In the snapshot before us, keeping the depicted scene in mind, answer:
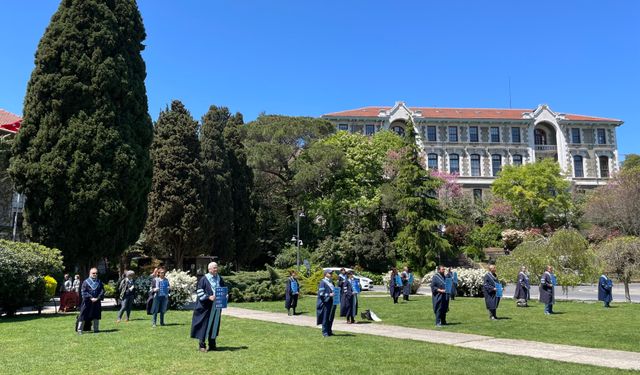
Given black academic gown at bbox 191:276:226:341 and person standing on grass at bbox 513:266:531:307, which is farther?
person standing on grass at bbox 513:266:531:307

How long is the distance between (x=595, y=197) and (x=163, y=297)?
158 ft

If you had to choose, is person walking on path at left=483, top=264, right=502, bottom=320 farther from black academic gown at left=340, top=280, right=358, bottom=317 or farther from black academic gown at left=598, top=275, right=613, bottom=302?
black academic gown at left=598, top=275, right=613, bottom=302

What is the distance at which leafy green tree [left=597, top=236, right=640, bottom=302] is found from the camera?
80.1ft

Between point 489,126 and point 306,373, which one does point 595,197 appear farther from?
point 306,373

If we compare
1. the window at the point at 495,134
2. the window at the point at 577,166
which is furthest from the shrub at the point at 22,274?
the window at the point at 577,166

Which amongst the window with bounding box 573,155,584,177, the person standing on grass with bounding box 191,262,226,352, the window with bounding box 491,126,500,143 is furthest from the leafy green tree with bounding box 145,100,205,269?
the window with bounding box 573,155,584,177

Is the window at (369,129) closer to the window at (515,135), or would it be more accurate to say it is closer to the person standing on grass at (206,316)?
the window at (515,135)

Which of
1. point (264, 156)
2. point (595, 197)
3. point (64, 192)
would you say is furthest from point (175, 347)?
point (595, 197)

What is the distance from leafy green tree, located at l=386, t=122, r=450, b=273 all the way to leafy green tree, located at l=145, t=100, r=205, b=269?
16086 millimetres

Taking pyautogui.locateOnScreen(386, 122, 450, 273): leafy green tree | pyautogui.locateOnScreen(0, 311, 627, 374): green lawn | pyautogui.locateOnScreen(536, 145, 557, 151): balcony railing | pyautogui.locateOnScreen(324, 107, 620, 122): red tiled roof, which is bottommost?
pyautogui.locateOnScreen(0, 311, 627, 374): green lawn

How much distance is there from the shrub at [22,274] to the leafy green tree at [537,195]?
50123 mm

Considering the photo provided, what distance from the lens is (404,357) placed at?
9.43 m

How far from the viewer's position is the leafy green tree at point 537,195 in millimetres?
57750

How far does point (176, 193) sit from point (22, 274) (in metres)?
17.0
